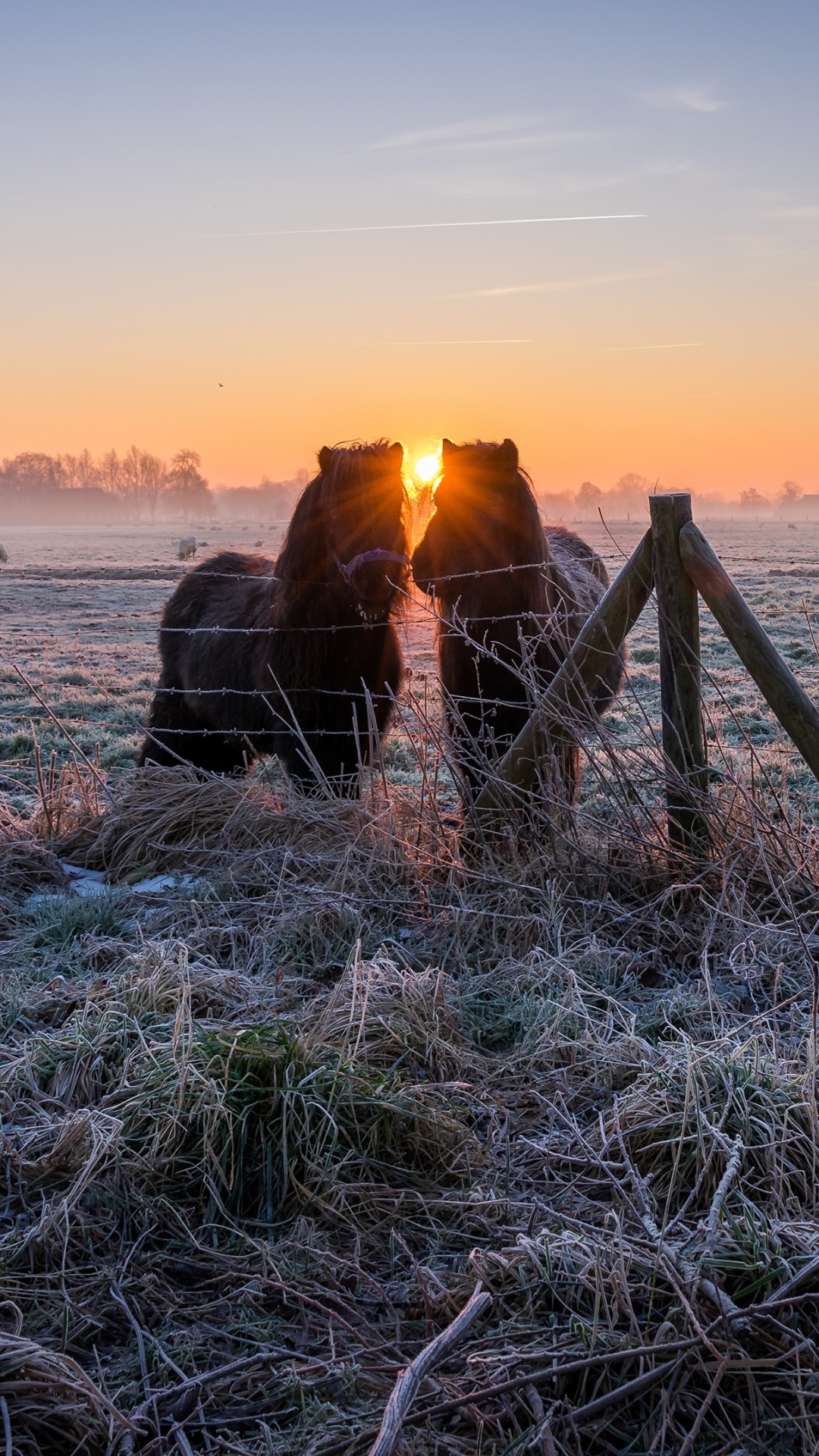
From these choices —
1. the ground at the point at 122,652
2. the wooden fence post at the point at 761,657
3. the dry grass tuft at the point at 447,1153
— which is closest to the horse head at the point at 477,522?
the ground at the point at 122,652

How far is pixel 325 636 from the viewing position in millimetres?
5113

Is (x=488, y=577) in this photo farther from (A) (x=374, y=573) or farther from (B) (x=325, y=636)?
(B) (x=325, y=636)

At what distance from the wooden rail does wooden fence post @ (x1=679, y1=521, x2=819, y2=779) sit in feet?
0.90

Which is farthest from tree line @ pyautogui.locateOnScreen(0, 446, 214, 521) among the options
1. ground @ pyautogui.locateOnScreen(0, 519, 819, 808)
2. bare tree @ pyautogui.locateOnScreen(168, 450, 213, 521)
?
ground @ pyautogui.locateOnScreen(0, 519, 819, 808)

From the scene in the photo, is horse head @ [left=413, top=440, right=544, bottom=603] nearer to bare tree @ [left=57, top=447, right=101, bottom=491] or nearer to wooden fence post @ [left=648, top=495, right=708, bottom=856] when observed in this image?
wooden fence post @ [left=648, top=495, right=708, bottom=856]

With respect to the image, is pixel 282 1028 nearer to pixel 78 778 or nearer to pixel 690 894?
pixel 690 894

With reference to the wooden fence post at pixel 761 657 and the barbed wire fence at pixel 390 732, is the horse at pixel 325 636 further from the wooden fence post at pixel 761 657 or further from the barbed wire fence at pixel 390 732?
the wooden fence post at pixel 761 657

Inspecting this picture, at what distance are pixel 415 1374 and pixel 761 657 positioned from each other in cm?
269

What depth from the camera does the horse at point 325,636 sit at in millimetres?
4938

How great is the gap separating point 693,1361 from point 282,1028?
129 centimetres

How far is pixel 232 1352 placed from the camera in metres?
1.94

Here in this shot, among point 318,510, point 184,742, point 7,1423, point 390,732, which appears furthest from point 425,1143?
point 184,742

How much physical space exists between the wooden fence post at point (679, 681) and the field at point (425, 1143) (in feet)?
0.32

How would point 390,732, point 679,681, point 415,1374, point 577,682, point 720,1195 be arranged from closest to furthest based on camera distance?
point 415,1374 → point 720,1195 → point 679,681 → point 577,682 → point 390,732
